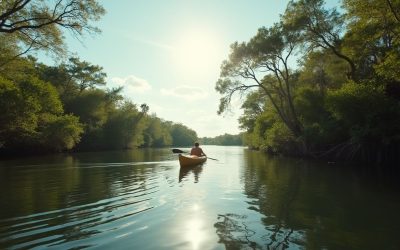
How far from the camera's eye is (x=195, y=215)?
28.8 ft

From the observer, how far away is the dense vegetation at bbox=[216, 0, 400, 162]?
679 inches

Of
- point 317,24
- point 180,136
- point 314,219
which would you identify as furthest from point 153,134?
point 314,219

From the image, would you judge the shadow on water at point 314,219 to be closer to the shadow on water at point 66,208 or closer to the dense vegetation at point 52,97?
the shadow on water at point 66,208

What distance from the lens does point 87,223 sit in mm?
7555

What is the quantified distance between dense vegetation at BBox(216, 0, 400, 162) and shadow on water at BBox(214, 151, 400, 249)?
6.05m

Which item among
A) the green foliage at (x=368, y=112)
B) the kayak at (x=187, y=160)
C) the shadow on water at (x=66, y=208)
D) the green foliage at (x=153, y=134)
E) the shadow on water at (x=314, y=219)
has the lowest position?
the shadow on water at (x=314, y=219)

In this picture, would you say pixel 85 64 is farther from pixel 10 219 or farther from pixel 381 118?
pixel 10 219

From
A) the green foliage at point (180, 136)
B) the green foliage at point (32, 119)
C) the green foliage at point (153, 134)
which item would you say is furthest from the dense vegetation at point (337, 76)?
the green foliage at point (180, 136)

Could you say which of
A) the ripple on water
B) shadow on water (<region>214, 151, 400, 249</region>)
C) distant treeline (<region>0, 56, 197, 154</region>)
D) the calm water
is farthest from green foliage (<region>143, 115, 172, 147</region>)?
the ripple on water

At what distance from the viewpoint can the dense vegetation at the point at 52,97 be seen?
62.1ft

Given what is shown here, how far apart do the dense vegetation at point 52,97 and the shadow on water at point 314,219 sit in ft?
47.7

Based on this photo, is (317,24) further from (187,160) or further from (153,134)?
(153,134)

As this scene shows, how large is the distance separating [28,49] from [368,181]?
2097cm

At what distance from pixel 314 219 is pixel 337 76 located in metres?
27.6
